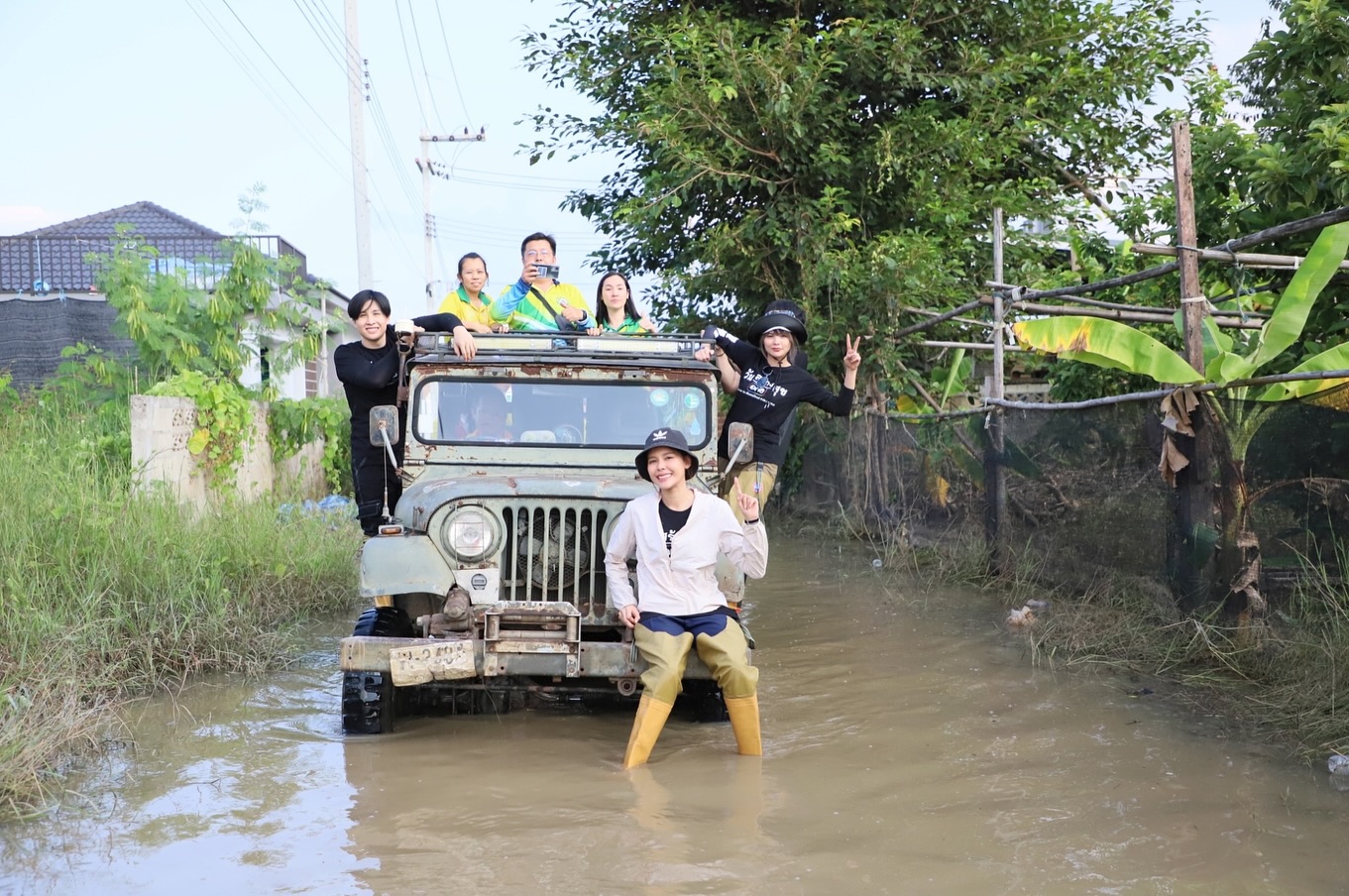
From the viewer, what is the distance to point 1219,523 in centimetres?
689

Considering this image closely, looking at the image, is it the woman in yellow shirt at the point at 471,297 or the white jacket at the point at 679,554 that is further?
→ the woman in yellow shirt at the point at 471,297

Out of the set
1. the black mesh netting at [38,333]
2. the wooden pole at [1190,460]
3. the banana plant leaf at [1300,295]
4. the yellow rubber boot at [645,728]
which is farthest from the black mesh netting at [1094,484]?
the black mesh netting at [38,333]

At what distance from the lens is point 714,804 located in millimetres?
4973

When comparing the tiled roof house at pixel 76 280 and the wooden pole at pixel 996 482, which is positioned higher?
the tiled roof house at pixel 76 280

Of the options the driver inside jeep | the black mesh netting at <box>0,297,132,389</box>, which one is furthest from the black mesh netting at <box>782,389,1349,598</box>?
the black mesh netting at <box>0,297,132,389</box>

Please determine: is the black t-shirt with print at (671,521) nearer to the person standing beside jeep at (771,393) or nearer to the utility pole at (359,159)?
the person standing beside jeep at (771,393)

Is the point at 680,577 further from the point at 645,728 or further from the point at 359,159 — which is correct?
the point at 359,159

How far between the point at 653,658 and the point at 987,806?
5.14 feet

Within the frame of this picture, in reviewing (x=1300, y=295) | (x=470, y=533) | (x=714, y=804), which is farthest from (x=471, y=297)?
(x=1300, y=295)

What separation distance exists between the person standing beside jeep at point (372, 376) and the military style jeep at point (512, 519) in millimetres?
388

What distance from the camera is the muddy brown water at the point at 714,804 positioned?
4180mm

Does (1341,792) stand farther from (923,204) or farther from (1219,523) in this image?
(923,204)

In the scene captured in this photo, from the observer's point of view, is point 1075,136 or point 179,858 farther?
point 1075,136

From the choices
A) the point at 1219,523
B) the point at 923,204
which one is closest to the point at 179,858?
the point at 1219,523
